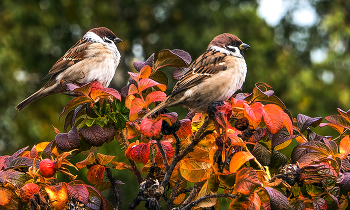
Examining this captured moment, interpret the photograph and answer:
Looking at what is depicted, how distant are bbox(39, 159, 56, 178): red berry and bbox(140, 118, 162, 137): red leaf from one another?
0.92ft

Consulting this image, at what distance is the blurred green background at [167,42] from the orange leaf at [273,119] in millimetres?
4734

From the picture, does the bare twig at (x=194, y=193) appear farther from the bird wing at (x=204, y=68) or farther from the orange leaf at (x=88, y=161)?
the bird wing at (x=204, y=68)

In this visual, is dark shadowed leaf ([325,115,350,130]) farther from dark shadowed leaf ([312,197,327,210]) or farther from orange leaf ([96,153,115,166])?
orange leaf ([96,153,115,166])

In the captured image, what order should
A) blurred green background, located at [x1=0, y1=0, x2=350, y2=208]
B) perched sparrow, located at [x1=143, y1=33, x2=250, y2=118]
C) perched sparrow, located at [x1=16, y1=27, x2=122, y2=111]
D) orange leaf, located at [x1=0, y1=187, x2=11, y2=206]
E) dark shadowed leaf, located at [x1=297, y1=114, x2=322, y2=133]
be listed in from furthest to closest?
blurred green background, located at [x1=0, y1=0, x2=350, y2=208], perched sparrow, located at [x1=16, y1=27, x2=122, y2=111], perched sparrow, located at [x1=143, y1=33, x2=250, y2=118], dark shadowed leaf, located at [x1=297, y1=114, x2=322, y2=133], orange leaf, located at [x1=0, y1=187, x2=11, y2=206]

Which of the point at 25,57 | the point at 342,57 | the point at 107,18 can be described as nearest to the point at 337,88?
the point at 342,57

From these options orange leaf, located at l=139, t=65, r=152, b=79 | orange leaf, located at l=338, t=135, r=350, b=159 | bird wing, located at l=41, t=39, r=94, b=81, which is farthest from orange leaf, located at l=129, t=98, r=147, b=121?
bird wing, located at l=41, t=39, r=94, b=81

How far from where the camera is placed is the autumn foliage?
1.04 meters

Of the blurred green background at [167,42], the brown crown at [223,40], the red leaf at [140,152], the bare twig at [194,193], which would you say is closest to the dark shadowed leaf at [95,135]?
the red leaf at [140,152]

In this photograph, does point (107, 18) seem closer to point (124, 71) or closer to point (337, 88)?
point (124, 71)

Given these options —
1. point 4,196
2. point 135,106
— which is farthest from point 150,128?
point 4,196

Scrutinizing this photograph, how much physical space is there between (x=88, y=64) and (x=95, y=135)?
157 centimetres

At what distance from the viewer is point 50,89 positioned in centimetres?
268

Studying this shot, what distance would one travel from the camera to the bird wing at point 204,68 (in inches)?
73.8

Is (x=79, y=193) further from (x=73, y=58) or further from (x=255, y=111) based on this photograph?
(x=73, y=58)
